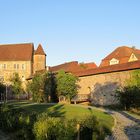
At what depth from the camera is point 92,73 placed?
43.0 m

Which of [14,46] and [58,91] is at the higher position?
[14,46]

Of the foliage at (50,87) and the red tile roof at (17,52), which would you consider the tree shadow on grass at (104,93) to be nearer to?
the foliage at (50,87)

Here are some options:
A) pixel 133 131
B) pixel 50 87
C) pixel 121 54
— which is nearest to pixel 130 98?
pixel 133 131

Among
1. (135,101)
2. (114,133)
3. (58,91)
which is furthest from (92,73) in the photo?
(114,133)

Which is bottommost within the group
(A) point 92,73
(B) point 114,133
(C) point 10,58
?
(B) point 114,133

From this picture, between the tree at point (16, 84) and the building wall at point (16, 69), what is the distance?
1.83m

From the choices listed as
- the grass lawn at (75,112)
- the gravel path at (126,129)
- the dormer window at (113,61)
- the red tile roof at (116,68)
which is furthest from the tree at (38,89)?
the gravel path at (126,129)

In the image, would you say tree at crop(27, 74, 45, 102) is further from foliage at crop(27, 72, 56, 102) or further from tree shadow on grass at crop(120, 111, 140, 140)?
tree shadow on grass at crop(120, 111, 140, 140)

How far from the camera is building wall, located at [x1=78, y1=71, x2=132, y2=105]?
39.2 m

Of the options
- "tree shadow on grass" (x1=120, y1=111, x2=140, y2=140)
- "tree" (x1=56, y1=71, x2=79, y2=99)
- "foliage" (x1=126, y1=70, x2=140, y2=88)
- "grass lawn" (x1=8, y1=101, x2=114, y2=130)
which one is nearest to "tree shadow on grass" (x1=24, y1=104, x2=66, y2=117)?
"grass lawn" (x1=8, y1=101, x2=114, y2=130)

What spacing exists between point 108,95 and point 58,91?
8408 mm

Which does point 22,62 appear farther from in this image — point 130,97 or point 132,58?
point 130,97

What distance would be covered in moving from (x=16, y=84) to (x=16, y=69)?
8.21 metres

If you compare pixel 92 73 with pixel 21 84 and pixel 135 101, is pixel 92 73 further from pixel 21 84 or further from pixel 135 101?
pixel 21 84
